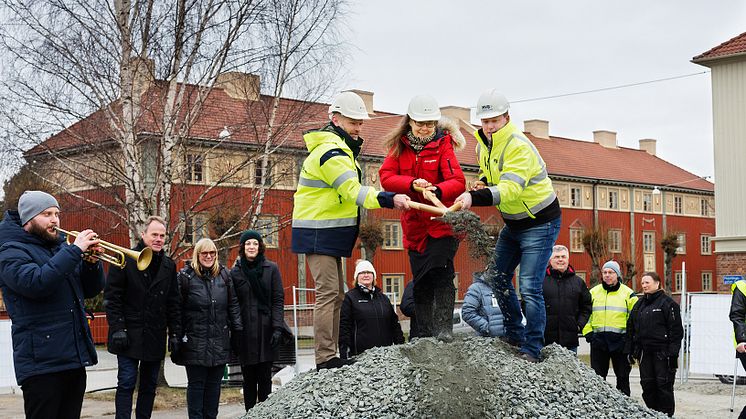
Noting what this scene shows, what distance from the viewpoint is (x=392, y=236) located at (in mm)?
50188

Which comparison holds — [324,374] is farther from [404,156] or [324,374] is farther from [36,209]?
[36,209]

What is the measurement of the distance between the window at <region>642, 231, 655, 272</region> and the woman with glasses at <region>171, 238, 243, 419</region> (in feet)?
198

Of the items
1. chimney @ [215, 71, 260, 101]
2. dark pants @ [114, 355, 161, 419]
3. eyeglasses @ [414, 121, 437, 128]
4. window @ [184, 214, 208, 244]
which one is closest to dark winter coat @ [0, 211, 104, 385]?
dark pants @ [114, 355, 161, 419]

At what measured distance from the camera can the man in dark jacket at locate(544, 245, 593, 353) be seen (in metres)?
10.6

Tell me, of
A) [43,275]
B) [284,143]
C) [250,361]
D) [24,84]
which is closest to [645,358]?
[250,361]

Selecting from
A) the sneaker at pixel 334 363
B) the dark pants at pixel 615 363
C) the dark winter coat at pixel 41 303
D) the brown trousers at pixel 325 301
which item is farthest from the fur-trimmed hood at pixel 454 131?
the dark pants at pixel 615 363

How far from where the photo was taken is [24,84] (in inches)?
597

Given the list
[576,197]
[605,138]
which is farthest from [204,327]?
[605,138]

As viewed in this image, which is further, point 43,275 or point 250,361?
point 250,361

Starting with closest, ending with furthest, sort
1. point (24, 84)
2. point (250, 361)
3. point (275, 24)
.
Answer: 1. point (250, 361)
2. point (24, 84)
3. point (275, 24)

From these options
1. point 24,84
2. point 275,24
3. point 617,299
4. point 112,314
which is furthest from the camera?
point 275,24

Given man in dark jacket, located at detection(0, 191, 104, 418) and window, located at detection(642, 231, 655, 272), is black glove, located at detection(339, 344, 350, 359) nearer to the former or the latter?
man in dark jacket, located at detection(0, 191, 104, 418)

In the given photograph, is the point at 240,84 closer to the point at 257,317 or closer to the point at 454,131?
the point at 257,317

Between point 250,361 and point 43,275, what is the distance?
329cm
